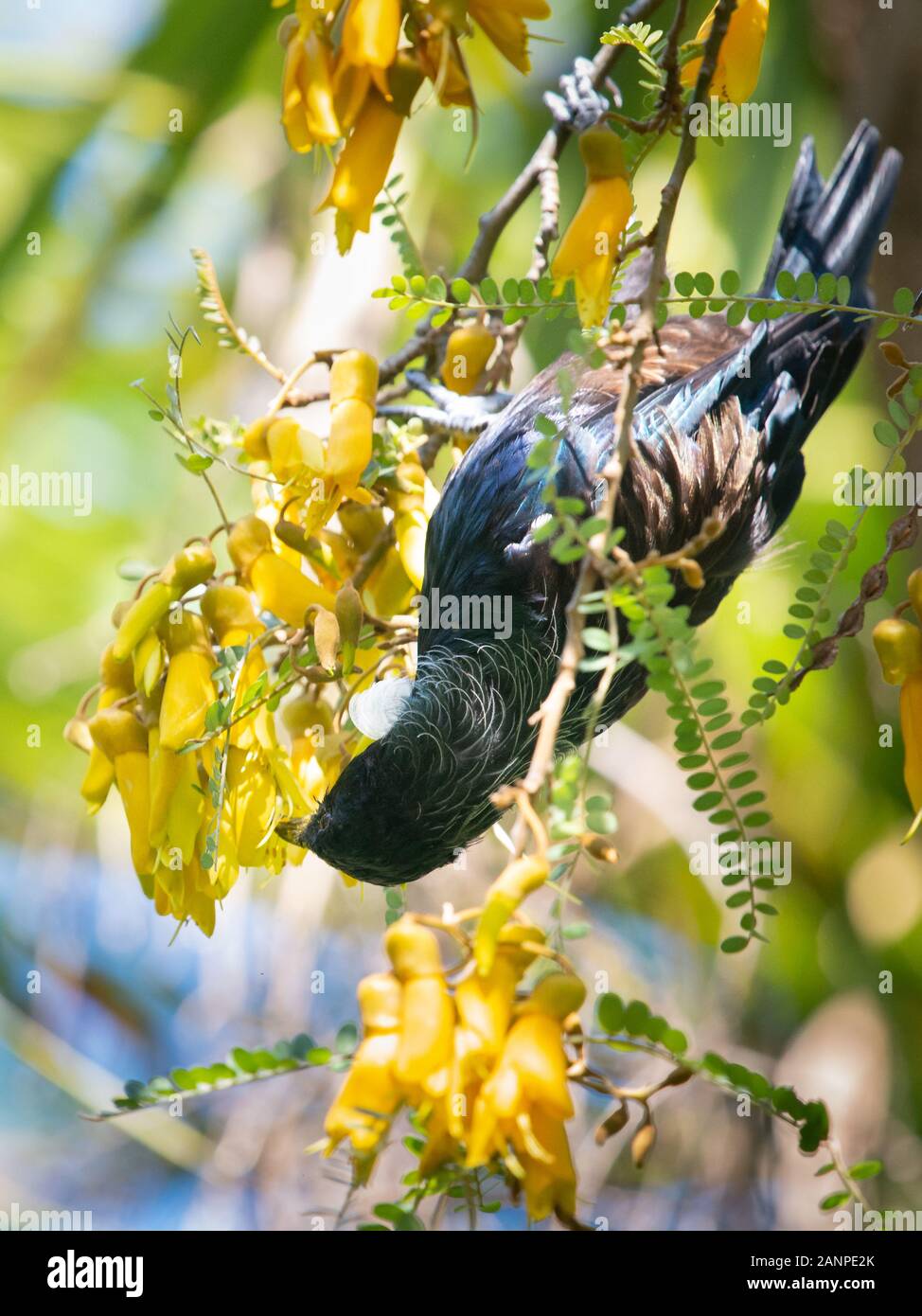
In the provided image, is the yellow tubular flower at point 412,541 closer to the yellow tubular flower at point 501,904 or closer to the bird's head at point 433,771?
the bird's head at point 433,771

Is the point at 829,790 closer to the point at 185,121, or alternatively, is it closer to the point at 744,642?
the point at 744,642

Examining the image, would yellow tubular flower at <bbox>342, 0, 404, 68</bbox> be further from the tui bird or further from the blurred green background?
the blurred green background

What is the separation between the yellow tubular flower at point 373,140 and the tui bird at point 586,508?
15cm

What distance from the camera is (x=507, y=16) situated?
0.57m

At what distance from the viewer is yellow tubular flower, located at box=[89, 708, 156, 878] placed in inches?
24.0

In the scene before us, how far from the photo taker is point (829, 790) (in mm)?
1624

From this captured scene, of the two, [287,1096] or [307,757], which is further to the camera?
[287,1096]

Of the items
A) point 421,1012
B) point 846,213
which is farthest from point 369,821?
point 846,213

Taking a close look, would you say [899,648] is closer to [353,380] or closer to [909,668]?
[909,668]

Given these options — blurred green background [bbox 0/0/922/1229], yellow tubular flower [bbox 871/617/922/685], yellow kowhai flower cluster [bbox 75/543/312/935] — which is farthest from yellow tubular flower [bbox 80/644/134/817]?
blurred green background [bbox 0/0/922/1229]

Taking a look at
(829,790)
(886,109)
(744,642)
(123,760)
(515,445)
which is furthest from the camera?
(829,790)

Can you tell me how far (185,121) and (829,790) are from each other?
45.6 inches

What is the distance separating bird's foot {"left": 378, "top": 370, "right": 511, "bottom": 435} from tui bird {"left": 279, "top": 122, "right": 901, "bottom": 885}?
18 mm

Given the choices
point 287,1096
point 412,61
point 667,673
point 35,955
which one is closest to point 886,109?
point 412,61
